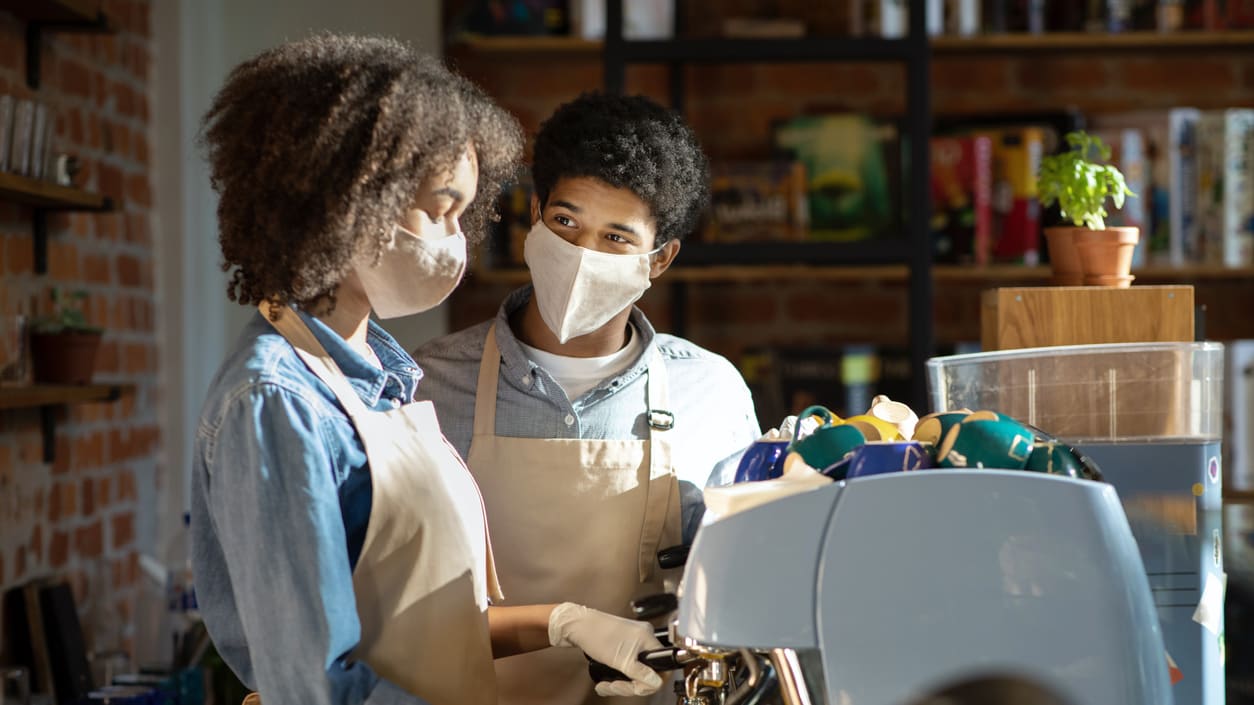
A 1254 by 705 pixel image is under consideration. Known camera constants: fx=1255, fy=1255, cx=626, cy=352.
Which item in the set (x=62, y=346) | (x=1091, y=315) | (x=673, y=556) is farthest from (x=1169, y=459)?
(x=62, y=346)

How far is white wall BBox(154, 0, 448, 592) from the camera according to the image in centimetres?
266

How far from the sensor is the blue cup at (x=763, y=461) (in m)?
1.03

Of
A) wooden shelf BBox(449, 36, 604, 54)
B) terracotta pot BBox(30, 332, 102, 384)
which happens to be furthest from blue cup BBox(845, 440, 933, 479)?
wooden shelf BBox(449, 36, 604, 54)

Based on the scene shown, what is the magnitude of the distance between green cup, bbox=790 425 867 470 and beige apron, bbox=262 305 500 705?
31 cm

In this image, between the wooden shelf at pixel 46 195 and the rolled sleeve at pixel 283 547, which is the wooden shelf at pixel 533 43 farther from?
the rolled sleeve at pixel 283 547

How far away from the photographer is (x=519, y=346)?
5.20ft

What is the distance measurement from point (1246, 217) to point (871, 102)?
0.85m

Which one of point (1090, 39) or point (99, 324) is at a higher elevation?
point (1090, 39)

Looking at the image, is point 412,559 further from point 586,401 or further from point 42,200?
point 42,200

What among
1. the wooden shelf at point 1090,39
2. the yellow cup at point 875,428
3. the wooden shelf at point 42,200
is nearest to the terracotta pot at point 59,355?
the wooden shelf at point 42,200

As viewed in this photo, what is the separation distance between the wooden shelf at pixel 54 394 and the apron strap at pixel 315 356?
103 centimetres

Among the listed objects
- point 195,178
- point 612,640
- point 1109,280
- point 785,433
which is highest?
point 195,178

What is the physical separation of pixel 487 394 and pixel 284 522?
0.63 metres

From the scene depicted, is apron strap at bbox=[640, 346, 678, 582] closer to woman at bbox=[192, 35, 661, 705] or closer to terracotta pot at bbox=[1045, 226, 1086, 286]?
woman at bbox=[192, 35, 661, 705]
